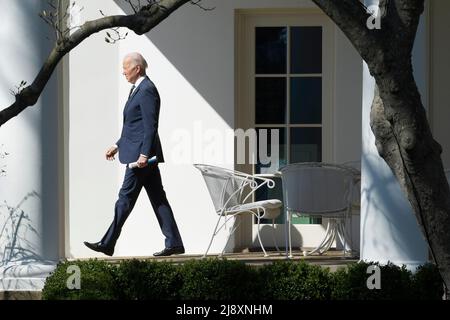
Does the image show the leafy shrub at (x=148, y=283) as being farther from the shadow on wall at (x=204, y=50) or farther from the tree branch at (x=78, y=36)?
the shadow on wall at (x=204, y=50)

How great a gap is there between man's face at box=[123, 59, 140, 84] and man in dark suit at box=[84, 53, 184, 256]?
1 cm

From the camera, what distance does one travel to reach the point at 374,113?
5879mm

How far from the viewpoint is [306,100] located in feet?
38.6

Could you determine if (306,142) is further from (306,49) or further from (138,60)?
(138,60)

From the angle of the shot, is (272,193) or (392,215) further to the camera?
(272,193)

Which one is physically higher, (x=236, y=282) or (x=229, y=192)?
(x=229, y=192)

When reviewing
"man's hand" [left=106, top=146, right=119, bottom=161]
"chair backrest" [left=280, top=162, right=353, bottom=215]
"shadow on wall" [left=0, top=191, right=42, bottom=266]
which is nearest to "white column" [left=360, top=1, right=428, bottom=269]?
"chair backrest" [left=280, top=162, right=353, bottom=215]

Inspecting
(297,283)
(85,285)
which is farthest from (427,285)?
(85,285)

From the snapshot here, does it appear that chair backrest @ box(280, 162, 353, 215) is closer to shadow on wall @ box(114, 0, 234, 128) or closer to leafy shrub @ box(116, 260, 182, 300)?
shadow on wall @ box(114, 0, 234, 128)

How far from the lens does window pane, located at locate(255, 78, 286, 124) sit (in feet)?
38.6

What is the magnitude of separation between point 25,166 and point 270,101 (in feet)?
12.6

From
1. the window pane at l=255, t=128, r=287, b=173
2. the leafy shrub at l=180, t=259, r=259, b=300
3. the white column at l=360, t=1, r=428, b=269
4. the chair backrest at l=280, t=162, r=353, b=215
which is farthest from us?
the window pane at l=255, t=128, r=287, b=173

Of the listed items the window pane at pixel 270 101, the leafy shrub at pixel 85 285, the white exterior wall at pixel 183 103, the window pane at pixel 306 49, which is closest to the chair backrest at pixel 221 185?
the white exterior wall at pixel 183 103
